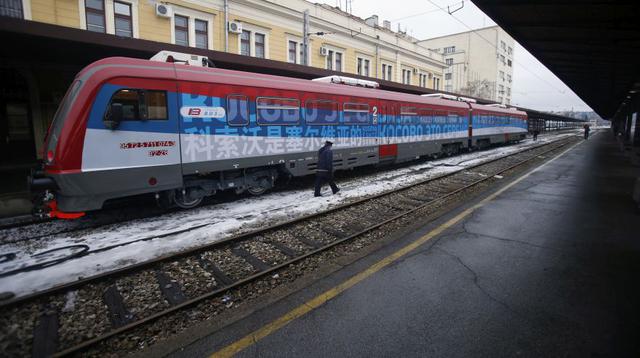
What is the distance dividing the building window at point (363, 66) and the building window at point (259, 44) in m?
9.60

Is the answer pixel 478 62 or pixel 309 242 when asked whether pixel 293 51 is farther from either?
pixel 478 62

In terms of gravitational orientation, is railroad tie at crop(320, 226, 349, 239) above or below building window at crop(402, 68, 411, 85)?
below

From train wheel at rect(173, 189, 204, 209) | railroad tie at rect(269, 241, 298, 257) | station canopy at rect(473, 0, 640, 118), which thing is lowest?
railroad tie at rect(269, 241, 298, 257)

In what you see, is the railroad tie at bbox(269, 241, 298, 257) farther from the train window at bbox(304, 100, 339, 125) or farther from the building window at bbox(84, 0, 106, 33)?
the building window at bbox(84, 0, 106, 33)

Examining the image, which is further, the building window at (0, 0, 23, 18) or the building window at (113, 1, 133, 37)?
the building window at (113, 1, 133, 37)

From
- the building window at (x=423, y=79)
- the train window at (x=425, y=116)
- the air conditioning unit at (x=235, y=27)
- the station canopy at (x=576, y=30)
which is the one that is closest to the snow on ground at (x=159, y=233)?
the station canopy at (x=576, y=30)

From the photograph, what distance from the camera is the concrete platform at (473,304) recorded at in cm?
316

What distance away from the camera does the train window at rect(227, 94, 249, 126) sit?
834cm

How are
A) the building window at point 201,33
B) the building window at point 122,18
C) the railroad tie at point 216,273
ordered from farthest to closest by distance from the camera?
1. the building window at point 201,33
2. the building window at point 122,18
3. the railroad tie at point 216,273

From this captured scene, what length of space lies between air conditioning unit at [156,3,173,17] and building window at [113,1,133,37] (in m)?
1.21

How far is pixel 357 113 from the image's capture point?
474 inches

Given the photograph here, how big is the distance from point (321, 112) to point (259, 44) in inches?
469

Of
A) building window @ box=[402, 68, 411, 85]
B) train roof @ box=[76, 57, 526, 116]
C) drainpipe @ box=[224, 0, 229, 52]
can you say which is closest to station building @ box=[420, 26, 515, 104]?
building window @ box=[402, 68, 411, 85]

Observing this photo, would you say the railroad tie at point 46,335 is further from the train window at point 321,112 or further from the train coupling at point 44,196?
the train window at point 321,112
